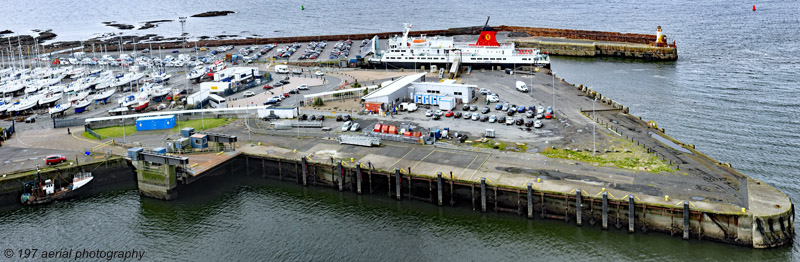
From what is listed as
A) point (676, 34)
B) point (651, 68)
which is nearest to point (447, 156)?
point (651, 68)

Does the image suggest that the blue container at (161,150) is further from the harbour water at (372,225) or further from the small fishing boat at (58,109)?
the small fishing boat at (58,109)

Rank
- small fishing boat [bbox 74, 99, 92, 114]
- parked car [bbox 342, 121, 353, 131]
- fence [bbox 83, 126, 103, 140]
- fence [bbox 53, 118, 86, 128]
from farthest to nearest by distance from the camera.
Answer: small fishing boat [bbox 74, 99, 92, 114] < fence [bbox 53, 118, 86, 128] < fence [bbox 83, 126, 103, 140] < parked car [bbox 342, 121, 353, 131]

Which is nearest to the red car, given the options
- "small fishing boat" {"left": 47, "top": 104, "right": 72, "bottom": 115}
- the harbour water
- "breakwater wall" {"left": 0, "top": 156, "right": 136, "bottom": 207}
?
"breakwater wall" {"left": 0, "top": 156, "right": 136, "bottom": 207}

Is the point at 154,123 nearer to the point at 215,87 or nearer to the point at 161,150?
the point at 161,150

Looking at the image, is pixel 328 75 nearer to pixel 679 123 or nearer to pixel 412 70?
pixel 412 70

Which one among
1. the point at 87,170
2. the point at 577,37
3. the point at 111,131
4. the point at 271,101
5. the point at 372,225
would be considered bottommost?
the point at 372,225

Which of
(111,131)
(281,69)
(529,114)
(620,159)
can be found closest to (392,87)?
(529,114)

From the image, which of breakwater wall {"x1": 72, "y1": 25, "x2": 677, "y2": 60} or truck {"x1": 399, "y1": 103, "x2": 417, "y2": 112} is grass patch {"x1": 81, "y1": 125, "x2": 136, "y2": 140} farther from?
breakwater wall {"x1": 72, "y1": 25, "x2": 677, "y2": 60}

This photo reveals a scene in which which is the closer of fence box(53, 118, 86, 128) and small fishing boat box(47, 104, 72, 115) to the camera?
fence box(53, 118, 86, 128)
